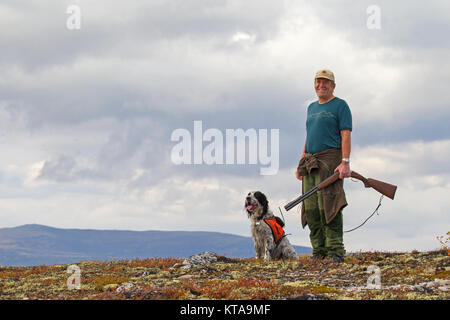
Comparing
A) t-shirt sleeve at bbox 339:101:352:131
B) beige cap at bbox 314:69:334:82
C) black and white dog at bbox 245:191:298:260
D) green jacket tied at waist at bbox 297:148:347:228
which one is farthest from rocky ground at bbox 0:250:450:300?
beige cap at bbox 314:69:334:82

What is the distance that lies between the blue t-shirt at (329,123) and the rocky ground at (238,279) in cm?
352

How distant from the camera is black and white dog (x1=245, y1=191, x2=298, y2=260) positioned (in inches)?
746

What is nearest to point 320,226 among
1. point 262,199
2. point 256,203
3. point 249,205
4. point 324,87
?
point 262,199

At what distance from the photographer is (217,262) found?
18.5 meters

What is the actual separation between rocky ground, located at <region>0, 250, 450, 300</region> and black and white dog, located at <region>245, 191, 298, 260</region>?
67cm

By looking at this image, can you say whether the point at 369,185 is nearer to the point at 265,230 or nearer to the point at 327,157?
the point at 327,157

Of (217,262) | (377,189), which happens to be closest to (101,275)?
(217,262)

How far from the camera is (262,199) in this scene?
19016 millimetres

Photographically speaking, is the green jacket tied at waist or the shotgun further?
the green jacket tied at waist

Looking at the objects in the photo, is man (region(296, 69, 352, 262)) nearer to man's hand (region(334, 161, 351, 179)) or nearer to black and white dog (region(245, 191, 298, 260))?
man's hand (region(334, 161, 351, 179))

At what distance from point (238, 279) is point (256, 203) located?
5.49 metres
